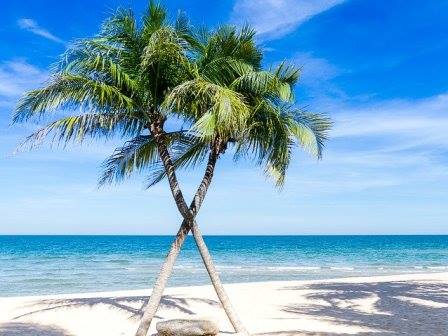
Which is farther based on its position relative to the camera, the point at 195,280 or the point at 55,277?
the point at 55,277

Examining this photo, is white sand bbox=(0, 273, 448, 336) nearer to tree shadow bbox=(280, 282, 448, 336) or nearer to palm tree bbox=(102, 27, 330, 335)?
tree shadow bbox=(280, 282, 448, 336)

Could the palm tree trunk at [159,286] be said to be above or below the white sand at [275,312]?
above

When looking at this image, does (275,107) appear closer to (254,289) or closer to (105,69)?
(105,69)

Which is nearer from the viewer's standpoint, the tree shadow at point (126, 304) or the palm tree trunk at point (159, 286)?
the palm tree trunk at point (159, 286)

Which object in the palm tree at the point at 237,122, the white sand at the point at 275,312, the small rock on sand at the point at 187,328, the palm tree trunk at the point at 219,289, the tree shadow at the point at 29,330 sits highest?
the palm tree at the point at 237,122

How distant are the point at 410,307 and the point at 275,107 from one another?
6133 mm

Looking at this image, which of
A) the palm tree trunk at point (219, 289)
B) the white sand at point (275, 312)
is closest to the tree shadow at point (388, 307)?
the white sand at point (275, 312)

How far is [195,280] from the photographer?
2569 centimetres

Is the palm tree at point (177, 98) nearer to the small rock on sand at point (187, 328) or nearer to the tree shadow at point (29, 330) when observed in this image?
the small rock on sand at point (187, 328)

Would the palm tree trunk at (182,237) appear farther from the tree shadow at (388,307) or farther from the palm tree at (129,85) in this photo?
the tree shadow at (388,307)

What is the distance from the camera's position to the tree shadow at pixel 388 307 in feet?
31.4

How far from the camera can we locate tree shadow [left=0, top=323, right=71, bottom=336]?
30.1 ft

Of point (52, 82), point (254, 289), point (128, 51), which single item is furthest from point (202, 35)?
point (254, 289)

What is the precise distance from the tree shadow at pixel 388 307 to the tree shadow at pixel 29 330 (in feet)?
15.4
